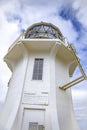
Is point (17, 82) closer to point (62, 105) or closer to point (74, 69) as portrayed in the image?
point (62, 105)

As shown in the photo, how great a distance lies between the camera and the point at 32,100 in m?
12.1

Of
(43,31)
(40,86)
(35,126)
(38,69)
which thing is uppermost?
(43,31)

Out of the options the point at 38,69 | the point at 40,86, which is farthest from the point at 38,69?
the point at 40,86

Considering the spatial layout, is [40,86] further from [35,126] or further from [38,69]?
[35,126]

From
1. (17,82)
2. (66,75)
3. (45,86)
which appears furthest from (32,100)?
(66,75)

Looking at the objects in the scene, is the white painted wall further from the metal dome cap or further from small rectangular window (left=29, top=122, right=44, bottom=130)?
the metal dome cap

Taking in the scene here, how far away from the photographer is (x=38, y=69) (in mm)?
14023

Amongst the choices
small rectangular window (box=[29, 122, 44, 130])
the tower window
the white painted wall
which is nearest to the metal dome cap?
the white painted wall

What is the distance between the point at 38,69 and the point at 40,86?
184cm

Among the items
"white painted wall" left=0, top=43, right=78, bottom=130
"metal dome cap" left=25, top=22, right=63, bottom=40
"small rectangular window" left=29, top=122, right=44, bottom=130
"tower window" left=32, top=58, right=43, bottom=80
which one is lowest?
"small rectangular window" left=29, top=122, right=44, bottom=130

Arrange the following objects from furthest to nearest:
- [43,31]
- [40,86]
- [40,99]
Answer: [43,31], [40,86], [40,99]

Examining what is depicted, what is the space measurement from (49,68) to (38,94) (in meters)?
2.60

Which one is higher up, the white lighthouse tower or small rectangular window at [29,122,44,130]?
the white lighthouse tower

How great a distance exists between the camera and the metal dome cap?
16.5 m
